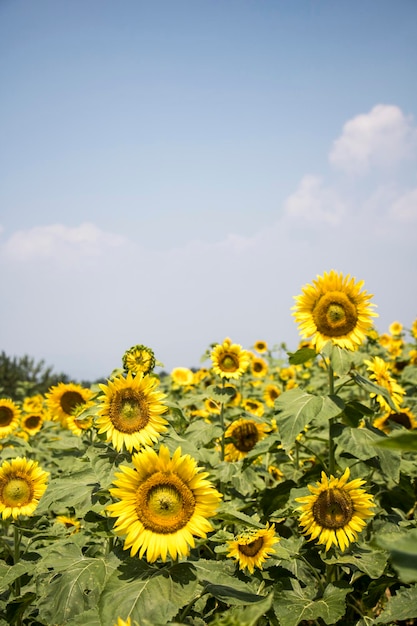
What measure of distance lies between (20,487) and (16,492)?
40 mm

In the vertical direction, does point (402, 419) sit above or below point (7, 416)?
below

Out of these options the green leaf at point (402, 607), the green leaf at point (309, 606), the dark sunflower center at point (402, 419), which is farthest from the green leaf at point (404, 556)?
the dark sunflower center at point (402, 419)

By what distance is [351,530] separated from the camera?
2.84 meters

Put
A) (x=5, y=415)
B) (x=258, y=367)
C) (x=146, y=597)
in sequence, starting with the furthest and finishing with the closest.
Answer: (x=258, y=367)
(x=5, y=415)
(x=146, y=597)

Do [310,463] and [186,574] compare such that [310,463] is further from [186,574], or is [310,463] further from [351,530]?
[186,574]

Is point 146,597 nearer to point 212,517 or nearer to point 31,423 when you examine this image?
point 212,517

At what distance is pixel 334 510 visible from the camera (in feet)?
9.32

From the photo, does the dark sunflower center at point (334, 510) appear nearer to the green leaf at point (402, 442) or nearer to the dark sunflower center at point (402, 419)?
the dark sunflower center at point (402, 419)

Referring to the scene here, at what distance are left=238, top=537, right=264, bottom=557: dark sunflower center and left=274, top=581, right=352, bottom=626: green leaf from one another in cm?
24

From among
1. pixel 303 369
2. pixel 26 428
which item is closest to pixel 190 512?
pixel 26 428

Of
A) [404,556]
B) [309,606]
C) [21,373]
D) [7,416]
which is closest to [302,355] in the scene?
[309,606]

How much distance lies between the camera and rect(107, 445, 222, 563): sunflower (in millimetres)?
2080

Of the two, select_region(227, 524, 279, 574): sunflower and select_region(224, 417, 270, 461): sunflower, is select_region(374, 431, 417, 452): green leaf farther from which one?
select_region(224, 417, 270, 461): sunflower

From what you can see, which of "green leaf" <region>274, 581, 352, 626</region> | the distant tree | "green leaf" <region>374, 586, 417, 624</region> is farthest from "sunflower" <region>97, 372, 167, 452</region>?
the distant tree
